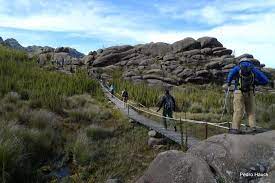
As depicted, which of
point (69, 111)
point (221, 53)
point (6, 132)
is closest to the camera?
point (6, 132)

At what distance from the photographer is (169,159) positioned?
8.41 metres

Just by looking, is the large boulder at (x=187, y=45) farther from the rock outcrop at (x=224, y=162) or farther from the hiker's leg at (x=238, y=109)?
the rock outcrop at (x=224, y=162)

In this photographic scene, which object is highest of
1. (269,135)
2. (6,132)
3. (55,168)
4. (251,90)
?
(251,90)

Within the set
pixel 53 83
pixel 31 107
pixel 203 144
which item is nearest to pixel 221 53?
pixel 53 83

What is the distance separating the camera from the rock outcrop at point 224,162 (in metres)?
7.60

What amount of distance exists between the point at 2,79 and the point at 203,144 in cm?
2435

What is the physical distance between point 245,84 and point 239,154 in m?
1.91

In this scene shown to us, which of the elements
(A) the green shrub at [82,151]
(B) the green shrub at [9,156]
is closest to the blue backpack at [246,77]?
(B) the green shrub at [9,156]

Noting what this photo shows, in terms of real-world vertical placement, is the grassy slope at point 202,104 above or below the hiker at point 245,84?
below

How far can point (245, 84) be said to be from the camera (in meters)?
9.10

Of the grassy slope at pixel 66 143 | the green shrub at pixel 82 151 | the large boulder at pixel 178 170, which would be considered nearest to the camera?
the large boulder at pixel 178 170

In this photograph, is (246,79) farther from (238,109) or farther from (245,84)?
(238,109)

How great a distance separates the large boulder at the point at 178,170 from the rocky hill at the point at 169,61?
41.4m

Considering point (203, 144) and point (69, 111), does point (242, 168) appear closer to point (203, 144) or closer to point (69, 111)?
point (203, 144)
